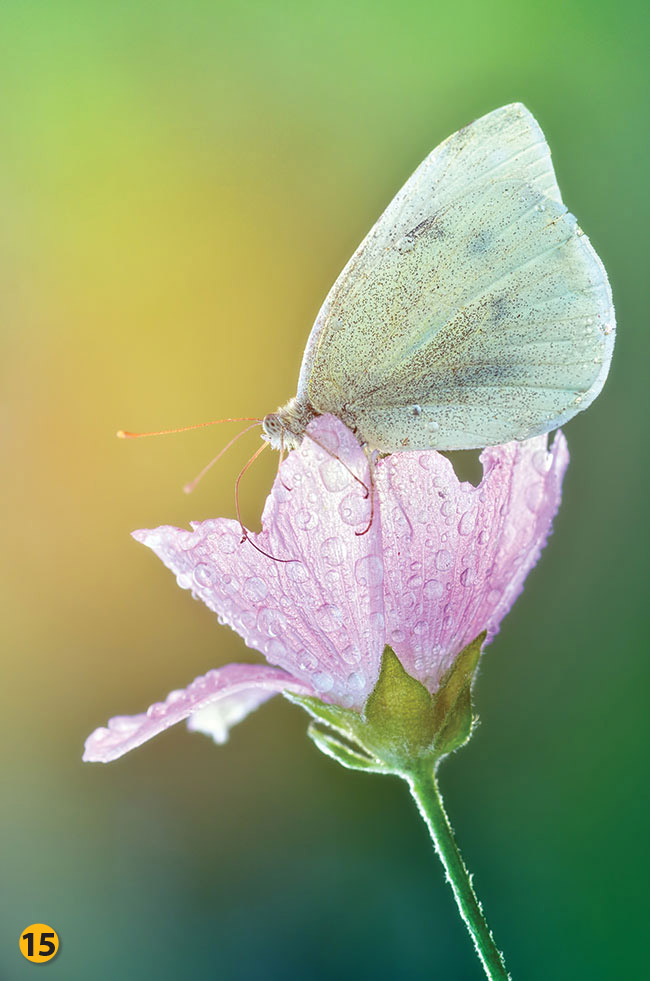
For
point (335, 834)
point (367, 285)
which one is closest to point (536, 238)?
point (367, 285)

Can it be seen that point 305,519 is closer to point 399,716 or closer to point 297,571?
point 297,571

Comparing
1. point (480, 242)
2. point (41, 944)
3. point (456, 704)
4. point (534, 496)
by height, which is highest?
point (480, 242)

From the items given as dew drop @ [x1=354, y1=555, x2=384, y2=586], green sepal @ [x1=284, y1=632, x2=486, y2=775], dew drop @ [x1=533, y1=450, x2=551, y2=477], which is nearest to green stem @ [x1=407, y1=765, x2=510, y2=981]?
green sepal @ [x1=284, y1=632, x2=486, y2=775]

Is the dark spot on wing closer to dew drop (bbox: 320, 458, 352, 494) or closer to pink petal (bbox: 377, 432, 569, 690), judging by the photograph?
pink petal (bbox: 377, 432, 569, 690)

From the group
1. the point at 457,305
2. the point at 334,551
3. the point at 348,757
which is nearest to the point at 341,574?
the point at 334,551

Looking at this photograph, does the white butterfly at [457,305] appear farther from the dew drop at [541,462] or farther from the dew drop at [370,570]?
the dew drop at [370,570]

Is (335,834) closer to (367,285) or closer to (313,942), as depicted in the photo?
(313,942)

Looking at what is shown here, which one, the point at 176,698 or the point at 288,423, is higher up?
the point at 288,423

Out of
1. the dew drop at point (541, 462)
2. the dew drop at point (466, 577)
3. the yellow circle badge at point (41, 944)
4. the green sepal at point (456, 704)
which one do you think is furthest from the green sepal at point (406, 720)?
the yellow circle badge at point (41, 944)
